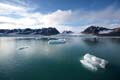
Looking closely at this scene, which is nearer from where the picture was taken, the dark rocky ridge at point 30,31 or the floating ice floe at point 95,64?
the floating ice floe at point 95,64

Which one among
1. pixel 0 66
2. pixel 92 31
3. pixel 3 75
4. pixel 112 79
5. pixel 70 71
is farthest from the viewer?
pixel 92 31

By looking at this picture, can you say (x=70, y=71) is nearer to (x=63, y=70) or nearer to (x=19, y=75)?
(x=63, y=70)

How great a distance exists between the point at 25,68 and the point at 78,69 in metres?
3.09

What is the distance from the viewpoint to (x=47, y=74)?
7758 mm

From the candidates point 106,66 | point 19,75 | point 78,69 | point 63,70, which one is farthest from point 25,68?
point 106,66

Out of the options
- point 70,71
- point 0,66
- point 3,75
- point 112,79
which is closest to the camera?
point 112,79

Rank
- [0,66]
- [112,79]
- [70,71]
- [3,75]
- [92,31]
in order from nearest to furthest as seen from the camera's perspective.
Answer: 1. [112,79]
2. [3,75]
3. [70,71]
4. [0,66]
5. [92,31]

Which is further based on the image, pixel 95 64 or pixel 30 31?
pixel 30 31

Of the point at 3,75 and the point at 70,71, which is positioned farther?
the point at 70,71

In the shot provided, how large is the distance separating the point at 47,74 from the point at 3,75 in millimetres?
2205

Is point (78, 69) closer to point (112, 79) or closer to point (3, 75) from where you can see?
point (112, 79)

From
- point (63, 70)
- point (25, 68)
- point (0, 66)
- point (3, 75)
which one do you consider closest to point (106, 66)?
point (63, 70)

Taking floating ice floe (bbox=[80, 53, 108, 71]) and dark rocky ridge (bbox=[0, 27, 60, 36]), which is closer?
floating ice floe (bbox=[80, 53, 108, 71])

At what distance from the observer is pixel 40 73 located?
7.94 m
